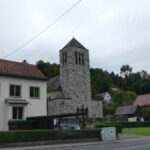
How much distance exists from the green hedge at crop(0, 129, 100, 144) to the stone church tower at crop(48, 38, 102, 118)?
4310 centimetres

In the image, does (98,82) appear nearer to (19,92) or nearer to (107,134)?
(19,92)

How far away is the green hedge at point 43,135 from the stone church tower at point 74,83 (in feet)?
141

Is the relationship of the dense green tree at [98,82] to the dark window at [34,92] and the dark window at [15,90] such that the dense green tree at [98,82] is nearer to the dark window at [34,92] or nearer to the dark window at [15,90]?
the dark window at [34,92]

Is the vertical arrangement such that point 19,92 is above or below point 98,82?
below

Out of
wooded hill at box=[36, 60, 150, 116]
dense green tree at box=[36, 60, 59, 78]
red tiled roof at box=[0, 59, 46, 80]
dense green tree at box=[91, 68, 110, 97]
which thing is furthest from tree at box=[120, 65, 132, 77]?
red tiled roof at box=[0, 59, 46, 80]

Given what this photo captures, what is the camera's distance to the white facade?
43.6 metres

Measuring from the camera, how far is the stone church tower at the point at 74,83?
80.9 meters

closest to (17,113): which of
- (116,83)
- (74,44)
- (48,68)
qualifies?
(74,44)

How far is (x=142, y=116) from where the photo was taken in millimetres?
98688

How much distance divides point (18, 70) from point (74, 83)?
3560 cm

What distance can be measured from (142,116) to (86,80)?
77.3 feet

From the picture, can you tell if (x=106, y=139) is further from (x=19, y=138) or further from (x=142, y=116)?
(x=142, y=116)

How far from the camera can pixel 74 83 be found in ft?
270

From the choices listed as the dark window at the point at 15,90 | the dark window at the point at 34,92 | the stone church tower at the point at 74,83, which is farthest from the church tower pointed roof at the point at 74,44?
the dark window at the point at 15,90
